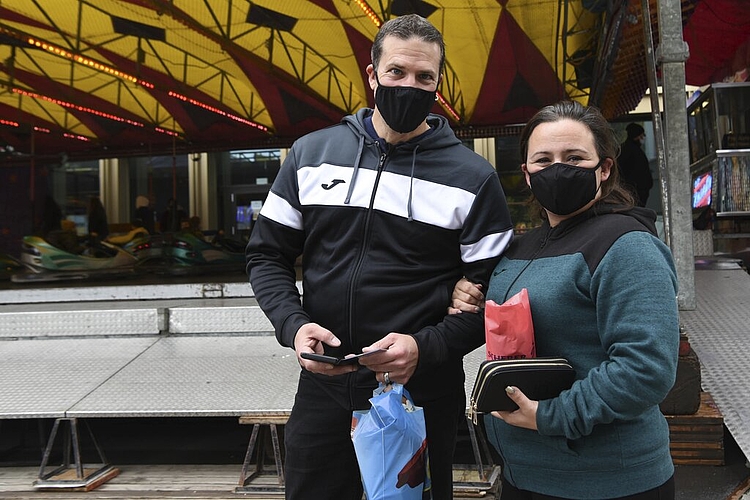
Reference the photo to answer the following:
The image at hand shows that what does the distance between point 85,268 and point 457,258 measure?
9.42m

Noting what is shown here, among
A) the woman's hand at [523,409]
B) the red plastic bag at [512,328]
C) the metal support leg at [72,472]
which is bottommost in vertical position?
the metal support leg at [72,472]

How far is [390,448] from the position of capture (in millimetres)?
1650

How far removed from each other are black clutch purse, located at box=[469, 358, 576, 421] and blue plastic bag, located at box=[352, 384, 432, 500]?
9.3 inches

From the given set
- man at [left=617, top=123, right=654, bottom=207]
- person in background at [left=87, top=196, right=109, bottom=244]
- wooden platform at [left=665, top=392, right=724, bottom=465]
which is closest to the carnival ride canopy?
man at [left=617, top=123, right=654, bottom=207]

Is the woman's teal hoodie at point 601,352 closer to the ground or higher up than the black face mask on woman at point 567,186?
closer to the ground

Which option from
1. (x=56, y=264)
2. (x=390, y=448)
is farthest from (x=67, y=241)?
(x=390, y=448)

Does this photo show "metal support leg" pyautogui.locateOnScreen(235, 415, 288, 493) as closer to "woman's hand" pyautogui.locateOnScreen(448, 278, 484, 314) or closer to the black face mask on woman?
"woman's hand" pyautogui.locateOnScreen(448, 278, 484, 314)

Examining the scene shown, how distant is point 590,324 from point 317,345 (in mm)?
709

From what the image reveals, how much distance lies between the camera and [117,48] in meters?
10.9

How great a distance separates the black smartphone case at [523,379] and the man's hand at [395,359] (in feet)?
0.77

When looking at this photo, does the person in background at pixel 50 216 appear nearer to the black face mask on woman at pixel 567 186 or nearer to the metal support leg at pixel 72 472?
the metal support leg at pixel 72 472

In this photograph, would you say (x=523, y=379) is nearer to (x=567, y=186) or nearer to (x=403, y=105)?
(x=567, y=186)

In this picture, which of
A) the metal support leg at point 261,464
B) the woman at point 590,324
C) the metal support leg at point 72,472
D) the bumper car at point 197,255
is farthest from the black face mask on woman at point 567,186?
the bumper car at point 197,255

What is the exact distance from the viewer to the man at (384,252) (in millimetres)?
1843
